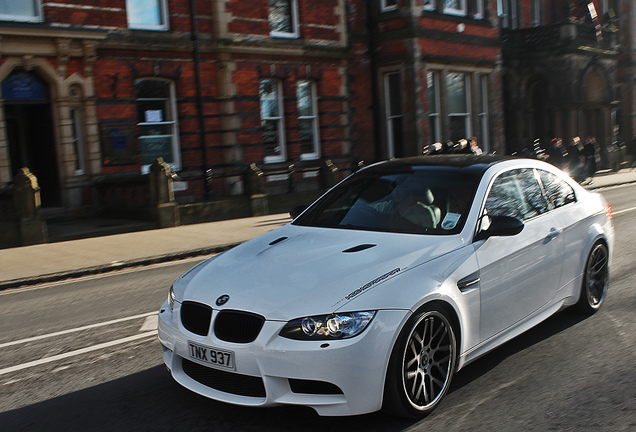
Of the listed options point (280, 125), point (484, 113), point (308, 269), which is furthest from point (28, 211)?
point (484, 113)

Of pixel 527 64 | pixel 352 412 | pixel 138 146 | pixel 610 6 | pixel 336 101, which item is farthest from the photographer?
pixel 610 6

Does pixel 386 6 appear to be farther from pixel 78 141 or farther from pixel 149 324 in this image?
pixel 149 324

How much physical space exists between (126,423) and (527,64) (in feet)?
99.6

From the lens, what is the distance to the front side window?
62.6 ft

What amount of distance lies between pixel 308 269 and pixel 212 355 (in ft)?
2.58

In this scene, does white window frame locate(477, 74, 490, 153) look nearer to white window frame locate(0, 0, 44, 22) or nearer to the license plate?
white window frame locate(0, 0, 44, 22)

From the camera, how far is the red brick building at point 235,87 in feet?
56.2

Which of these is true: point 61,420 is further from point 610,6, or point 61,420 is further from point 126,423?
point 610,6

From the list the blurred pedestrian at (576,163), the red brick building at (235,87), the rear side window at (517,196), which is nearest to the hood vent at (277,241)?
the rear side window at (517,196)

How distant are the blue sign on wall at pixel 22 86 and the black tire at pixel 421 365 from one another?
15.4 metres

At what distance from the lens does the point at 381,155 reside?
2512 cm

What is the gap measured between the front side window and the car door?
50.0 feet

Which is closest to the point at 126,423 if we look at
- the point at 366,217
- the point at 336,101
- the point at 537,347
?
the point at 366,217

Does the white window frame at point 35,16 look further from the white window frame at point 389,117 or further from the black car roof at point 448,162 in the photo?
the black car roof at point 448,162
